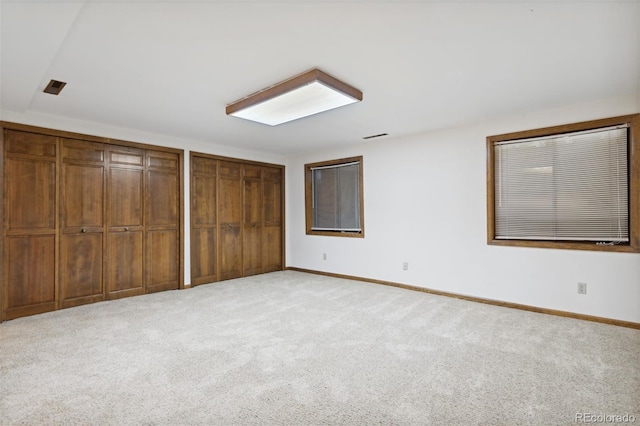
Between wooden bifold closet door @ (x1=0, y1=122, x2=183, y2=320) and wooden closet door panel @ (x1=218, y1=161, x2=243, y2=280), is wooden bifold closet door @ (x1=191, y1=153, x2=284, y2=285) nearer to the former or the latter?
wooden closet door panel @ (x1=218, y1=161, x2=243, y2=280)

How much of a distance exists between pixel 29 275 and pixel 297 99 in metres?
3.68

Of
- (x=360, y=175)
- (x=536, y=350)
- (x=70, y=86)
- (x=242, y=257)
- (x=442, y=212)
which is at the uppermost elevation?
(x=70, y=86)

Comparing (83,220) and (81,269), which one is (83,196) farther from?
(81,269)

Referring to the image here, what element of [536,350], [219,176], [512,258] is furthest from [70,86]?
[512,258]

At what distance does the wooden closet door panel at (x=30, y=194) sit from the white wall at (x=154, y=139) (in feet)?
1.54

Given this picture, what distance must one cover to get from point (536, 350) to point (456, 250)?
1.84 metres

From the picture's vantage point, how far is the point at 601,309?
3387 millimetres

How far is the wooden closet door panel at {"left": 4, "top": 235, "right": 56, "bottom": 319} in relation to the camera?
358 centimetres

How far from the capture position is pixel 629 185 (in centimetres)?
329

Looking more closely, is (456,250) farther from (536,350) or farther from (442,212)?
(536,350)

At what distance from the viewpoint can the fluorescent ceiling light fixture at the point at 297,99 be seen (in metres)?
2.73

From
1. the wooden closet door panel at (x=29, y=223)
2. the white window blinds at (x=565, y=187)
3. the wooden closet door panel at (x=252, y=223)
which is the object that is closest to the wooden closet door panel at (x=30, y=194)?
the wooden closet door panel at (x=29, y=223)

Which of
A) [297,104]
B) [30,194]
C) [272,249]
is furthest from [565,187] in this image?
[30,194]

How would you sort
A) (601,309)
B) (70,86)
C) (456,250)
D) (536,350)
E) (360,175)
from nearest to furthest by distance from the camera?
(536,350), (70,86), (601,309), (456,250), (360,175)
